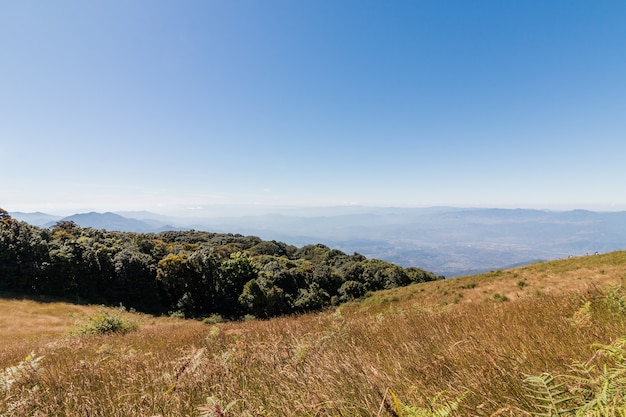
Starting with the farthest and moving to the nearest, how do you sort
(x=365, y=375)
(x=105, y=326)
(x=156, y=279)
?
(x=156, y=279)
(x=105, y=326)
(x=365, y=375)

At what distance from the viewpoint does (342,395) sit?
1958 mm

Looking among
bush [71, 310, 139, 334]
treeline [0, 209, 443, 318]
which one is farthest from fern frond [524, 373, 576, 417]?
treeline [0, 209, 443, 318]

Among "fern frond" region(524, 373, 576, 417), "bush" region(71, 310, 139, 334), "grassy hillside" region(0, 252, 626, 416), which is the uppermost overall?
"fern frond" region(524, 373, 576, 417)

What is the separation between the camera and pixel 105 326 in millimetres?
10125

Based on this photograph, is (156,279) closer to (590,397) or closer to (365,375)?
(365,375)

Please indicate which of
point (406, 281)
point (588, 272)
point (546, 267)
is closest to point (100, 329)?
point (588, 272)

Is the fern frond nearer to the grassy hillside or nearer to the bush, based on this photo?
the grassy hillside

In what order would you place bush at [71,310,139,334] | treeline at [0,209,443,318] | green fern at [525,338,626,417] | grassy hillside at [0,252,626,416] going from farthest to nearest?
treeline at [0,209,443,318] → bush at [71,310,139,334] → grassy hillside at [0,252,626,416] → green fern at [525,338,626,417]

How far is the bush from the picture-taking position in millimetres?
9898

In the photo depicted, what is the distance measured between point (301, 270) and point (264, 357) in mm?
34663

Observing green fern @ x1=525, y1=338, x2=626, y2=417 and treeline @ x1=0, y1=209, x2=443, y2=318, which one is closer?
green fern @ x1=525, y1=338, x2=626, y2=417

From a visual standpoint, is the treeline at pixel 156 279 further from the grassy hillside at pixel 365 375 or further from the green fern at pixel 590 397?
the green fern at pixel 590 397

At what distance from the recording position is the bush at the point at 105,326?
9898mm

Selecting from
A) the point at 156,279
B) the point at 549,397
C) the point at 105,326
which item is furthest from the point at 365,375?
the point at 156,279
